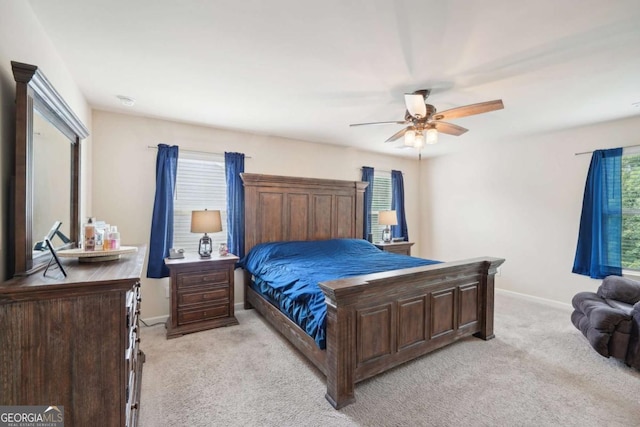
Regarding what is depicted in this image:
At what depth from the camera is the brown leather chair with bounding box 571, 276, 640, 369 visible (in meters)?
2.37

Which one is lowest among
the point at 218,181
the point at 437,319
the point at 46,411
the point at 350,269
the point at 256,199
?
the point at 437,319

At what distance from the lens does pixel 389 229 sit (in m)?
5.25

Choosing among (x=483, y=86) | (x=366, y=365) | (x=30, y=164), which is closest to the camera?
(x=30, y=164)

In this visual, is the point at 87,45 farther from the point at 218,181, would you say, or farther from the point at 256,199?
the point at 256,199

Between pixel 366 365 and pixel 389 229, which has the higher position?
pixel 389 229

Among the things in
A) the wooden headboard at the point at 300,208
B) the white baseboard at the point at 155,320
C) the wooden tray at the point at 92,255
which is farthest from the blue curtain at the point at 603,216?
the white baseboard at the point at 155,320

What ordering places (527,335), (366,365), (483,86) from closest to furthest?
1. (366,365)
2. (483,86)
3. (527,335)

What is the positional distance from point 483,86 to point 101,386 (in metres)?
3.40

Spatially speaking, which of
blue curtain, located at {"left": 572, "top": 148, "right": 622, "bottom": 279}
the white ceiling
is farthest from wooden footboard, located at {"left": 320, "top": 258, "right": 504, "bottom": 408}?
blue curtain, located at {"left": 572, "top": 148, "right": 622, "bottom": 279}

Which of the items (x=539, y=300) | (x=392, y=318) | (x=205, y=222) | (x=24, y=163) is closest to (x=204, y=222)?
(x=205, y=222)

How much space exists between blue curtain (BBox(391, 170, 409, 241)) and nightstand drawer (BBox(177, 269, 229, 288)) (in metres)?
3.52

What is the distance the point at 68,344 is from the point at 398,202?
207 inches

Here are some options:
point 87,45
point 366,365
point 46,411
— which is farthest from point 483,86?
point 46,411

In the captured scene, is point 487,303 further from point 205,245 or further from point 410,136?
point 205,245
